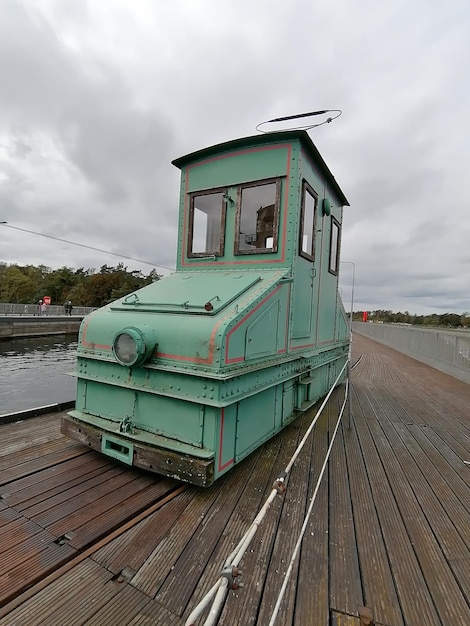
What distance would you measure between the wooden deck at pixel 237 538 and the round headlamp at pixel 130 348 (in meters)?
1.11

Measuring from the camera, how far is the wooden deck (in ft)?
5.84

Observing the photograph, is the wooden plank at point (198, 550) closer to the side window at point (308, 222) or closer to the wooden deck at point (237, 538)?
the wooden deck at point (237, 538)

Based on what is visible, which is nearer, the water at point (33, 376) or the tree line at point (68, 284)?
the water at point (33, 376)

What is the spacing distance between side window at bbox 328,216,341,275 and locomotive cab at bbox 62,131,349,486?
1.52 feet

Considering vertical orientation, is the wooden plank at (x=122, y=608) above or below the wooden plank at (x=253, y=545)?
below

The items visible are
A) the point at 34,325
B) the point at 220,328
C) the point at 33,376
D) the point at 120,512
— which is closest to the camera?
the point at 120,512

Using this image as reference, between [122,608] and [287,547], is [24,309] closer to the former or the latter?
[122,608]

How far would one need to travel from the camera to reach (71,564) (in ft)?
6.58

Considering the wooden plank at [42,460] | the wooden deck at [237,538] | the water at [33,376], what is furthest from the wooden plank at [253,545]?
the water at [33,376]

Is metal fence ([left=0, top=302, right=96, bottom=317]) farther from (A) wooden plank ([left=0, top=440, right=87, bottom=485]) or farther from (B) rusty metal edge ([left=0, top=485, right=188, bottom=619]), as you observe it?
(B) rusty metal edge ([left=0, top=485, right=188, bottom=619])

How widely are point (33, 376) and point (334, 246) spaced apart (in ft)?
48.1

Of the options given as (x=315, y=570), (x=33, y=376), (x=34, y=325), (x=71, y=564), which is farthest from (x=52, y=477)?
(x=34, y=325)

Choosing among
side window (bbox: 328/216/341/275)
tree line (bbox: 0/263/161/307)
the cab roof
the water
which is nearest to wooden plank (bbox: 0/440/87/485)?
the water

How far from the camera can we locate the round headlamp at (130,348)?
9.71 ft
